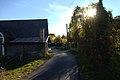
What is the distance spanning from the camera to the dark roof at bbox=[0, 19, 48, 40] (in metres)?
38.4

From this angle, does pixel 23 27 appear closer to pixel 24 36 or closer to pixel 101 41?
pixel 24 36

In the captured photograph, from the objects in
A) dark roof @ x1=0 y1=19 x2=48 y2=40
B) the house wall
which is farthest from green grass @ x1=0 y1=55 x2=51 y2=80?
dark roof @ x1=0 y1=19 x2=48 y2=40

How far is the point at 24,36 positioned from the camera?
38.3 meters

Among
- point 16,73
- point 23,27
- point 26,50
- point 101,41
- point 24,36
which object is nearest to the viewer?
point 101,41

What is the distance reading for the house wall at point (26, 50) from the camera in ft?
107

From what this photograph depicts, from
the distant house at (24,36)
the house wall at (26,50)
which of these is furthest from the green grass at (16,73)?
the house wall at (26,50)

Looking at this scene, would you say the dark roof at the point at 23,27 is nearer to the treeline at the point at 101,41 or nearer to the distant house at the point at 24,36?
the distant house at the point at 24,36

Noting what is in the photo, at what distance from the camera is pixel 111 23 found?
17234 millimetres

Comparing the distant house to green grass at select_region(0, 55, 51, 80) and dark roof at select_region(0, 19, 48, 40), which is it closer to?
dark roof at select_region(0, 19, 48, 40)

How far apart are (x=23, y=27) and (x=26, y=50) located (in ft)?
28.5

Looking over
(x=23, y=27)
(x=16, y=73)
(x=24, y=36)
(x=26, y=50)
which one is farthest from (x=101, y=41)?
(x=23, y=27)

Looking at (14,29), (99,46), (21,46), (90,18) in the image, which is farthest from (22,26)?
(99,46)

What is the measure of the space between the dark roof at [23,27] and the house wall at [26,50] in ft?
13.7

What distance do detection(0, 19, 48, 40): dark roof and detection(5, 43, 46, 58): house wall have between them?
165 inches
